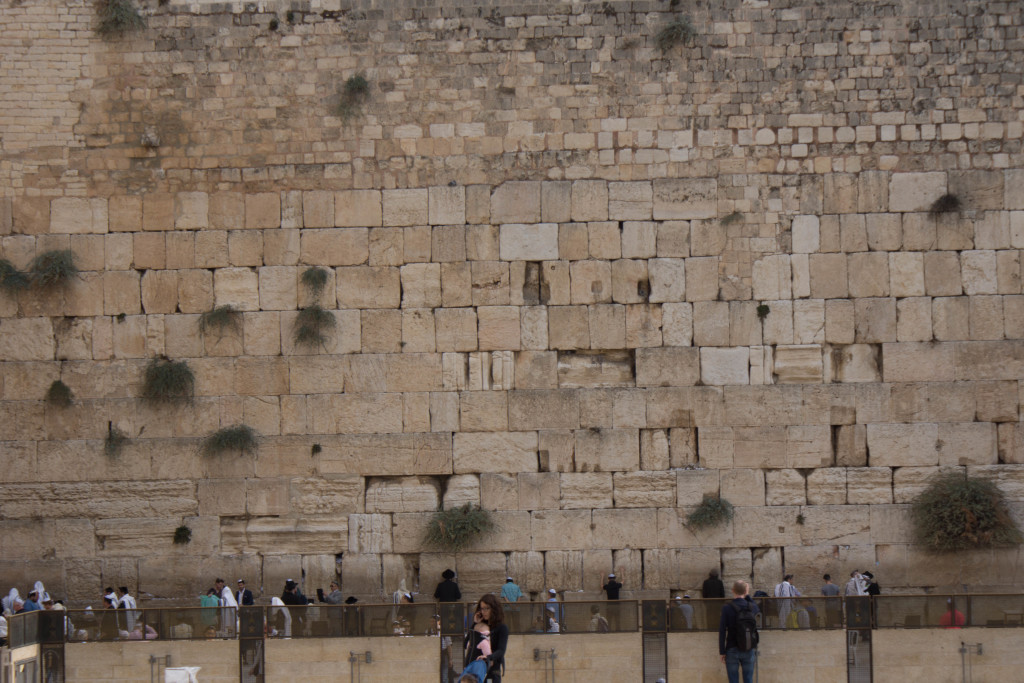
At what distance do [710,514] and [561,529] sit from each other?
4.64 feet

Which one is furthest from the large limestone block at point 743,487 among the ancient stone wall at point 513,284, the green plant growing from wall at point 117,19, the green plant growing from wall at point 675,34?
the green plant growing from wall at point 117,19

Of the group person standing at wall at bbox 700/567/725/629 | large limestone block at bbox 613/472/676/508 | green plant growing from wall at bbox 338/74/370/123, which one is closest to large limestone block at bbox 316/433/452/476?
large limestone block at bbox 613/472/676/508

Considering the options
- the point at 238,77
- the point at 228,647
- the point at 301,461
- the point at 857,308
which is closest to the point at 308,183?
the point at 238,77

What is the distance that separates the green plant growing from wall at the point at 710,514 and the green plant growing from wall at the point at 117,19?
723 cm

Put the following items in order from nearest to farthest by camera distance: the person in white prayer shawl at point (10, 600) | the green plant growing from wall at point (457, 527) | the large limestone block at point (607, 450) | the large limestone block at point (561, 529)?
the person in white prayer shawl at point (10, 600)
the green plant growing from wall at point (457, 527)
the large limestone block at point (561, 529)
the large limestone block at point (607, 450)

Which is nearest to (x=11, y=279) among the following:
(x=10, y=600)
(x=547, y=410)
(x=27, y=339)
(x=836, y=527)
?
(x=27, y=339)

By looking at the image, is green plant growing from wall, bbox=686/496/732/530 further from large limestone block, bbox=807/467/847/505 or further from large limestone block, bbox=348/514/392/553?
large limestone block, bbox=348/514/392/553

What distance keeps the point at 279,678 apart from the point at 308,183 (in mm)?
4736

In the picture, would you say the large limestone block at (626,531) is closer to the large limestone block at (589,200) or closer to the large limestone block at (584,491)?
the large limestone block at (584,491)

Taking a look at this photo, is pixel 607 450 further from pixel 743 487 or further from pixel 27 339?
pixel 27 339

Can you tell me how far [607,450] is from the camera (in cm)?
1080

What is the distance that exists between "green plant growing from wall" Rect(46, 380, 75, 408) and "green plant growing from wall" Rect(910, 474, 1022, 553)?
8.21 metres

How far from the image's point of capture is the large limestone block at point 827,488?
1073 cm

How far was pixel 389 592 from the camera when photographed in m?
10.7
